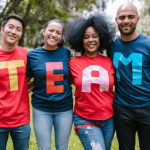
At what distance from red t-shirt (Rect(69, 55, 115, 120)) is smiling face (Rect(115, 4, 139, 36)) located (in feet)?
1.74

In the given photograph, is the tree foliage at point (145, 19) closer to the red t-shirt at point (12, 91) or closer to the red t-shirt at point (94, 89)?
the red t-shirt at point (94, 89)

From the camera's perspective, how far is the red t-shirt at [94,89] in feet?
7.16

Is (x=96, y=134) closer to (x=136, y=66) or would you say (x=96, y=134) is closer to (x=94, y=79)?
(x=94, y=79)

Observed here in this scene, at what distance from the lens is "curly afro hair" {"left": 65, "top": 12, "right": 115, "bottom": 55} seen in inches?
97.3

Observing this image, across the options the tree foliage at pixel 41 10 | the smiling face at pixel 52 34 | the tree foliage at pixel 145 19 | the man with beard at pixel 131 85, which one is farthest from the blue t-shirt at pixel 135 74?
the tree foliage at pixel 145 19

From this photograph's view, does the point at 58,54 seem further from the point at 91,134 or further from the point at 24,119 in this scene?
the point at 91,134

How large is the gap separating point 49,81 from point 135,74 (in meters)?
1.15

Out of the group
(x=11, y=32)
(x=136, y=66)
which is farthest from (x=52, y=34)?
(x=136, y=66)

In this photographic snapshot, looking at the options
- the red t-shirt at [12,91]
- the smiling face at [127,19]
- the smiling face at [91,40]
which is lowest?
the red t-shirt at [12,91]

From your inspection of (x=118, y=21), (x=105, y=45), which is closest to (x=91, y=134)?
(x=105, y=45)

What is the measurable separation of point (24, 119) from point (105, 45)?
62.3 inches

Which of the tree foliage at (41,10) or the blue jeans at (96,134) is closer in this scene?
the blue jeans at (96,134)

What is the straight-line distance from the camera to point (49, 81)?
2355mm

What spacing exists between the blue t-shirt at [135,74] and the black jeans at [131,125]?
0.08 metres
